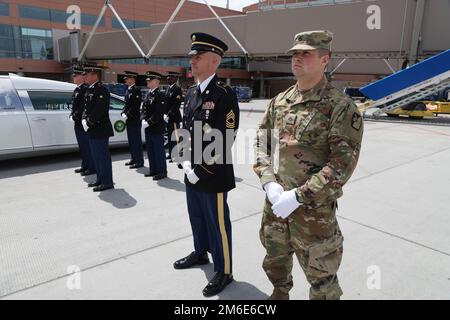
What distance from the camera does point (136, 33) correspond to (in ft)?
99.8

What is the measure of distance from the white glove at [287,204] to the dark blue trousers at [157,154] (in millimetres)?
3896

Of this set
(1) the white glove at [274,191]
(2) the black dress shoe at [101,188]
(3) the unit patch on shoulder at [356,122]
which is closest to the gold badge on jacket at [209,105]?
(1) the white glove at [274,191]

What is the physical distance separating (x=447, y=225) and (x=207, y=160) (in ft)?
9.67

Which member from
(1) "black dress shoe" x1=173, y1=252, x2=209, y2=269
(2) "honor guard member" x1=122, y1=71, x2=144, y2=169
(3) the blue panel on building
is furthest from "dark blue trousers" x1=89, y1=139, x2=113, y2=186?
(3) the blue panel on building

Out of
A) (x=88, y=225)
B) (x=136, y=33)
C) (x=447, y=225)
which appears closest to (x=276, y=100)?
(x=88, y=225)

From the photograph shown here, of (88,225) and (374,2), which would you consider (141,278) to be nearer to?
(88,225)

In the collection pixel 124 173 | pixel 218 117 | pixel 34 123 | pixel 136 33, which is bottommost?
pixel 124 173

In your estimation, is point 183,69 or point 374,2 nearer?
point 374,2

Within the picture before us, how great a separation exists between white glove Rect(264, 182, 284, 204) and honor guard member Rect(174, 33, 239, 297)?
60cm

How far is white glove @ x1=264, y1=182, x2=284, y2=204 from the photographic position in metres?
1.83

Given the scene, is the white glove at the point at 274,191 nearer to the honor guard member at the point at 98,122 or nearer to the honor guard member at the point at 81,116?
the honor guard member at the point at 98,122

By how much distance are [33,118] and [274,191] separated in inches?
211

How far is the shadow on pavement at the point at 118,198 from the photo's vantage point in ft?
13.6

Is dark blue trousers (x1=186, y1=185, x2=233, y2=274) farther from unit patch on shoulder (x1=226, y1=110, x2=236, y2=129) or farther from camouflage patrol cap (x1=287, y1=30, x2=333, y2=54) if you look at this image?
camouflage patrol cap (x1=287, y1=30, x2=333, y2=54)
